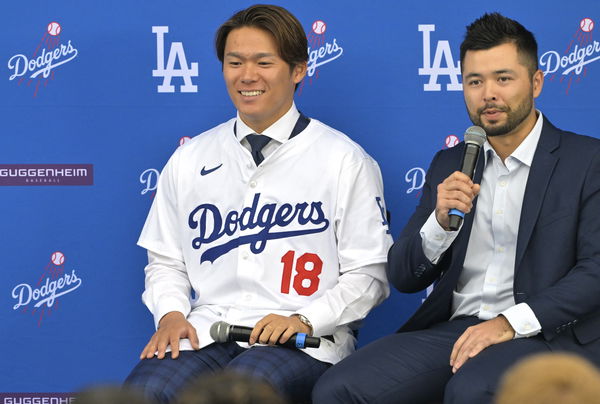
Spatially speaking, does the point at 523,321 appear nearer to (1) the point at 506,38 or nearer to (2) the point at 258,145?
(1) the point at 506,38

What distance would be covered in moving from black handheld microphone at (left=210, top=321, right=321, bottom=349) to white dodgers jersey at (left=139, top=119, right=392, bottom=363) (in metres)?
0.08

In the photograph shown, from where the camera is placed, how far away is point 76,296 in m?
3.26

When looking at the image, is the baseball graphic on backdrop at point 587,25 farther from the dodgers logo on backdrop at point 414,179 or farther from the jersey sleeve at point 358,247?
the jersey sleeve at point 358,247

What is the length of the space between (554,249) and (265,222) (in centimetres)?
85

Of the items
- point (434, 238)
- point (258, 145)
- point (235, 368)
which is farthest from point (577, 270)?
point (258, 145)

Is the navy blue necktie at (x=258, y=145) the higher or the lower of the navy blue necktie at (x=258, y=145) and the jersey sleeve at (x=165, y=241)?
the higher

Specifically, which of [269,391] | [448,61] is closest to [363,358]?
[448,61]

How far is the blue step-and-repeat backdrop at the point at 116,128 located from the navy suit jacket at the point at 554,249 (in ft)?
2.17

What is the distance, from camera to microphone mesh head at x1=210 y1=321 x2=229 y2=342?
100 inches

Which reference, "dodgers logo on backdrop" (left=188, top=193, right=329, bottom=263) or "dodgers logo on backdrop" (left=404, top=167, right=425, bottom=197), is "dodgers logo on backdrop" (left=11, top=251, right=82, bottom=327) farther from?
"dodgers logo on backdrop" (left=404, top=167, right=425, bottom=197)

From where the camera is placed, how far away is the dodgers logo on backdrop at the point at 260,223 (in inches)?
108

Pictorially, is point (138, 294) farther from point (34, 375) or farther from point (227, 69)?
point (227, 69)

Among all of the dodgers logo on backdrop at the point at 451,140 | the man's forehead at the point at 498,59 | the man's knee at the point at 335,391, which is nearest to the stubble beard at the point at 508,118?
the man's forehead at the point at 498,59

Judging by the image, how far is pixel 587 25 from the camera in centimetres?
312
